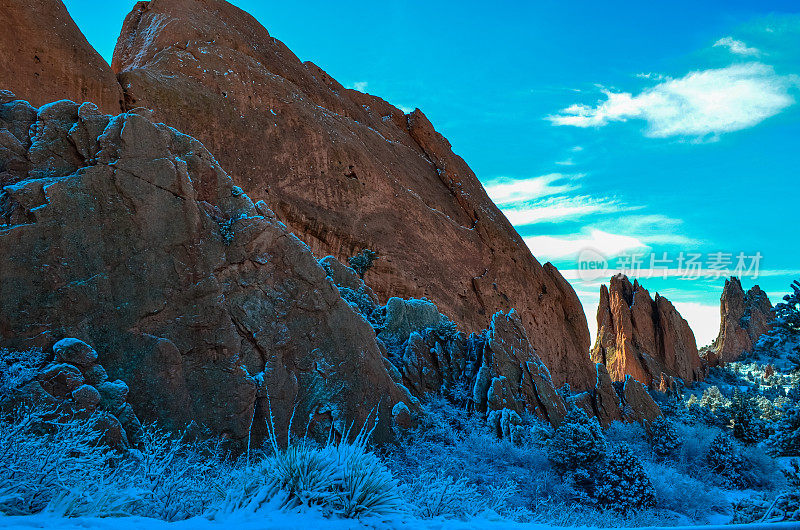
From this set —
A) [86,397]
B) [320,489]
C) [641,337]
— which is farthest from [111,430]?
[641,337]

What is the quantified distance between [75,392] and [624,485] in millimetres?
13308

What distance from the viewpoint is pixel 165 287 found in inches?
427

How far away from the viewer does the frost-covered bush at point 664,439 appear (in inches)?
810

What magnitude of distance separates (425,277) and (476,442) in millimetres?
19760

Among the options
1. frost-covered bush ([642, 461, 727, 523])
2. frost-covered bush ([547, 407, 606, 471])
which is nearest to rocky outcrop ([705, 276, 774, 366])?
frost-covered bush ([642, 461, 727, 523])

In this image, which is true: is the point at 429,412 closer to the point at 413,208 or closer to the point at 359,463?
the point at 359,463

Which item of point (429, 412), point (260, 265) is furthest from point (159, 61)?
point (429, 412)

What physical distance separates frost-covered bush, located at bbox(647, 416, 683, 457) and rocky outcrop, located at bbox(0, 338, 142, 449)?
65.0ft

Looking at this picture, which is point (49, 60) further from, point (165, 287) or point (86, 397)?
point (86, 397)

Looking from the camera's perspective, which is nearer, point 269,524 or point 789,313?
point 269,524

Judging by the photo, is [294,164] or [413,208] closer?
[294,164]

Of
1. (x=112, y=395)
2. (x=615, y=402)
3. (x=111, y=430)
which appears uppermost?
(x=112, y=395)

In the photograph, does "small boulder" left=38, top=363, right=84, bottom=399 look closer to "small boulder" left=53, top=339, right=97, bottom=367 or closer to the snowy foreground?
"small boulder" left=53, top=339, right=97, bottom=367

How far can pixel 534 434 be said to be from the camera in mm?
15406
